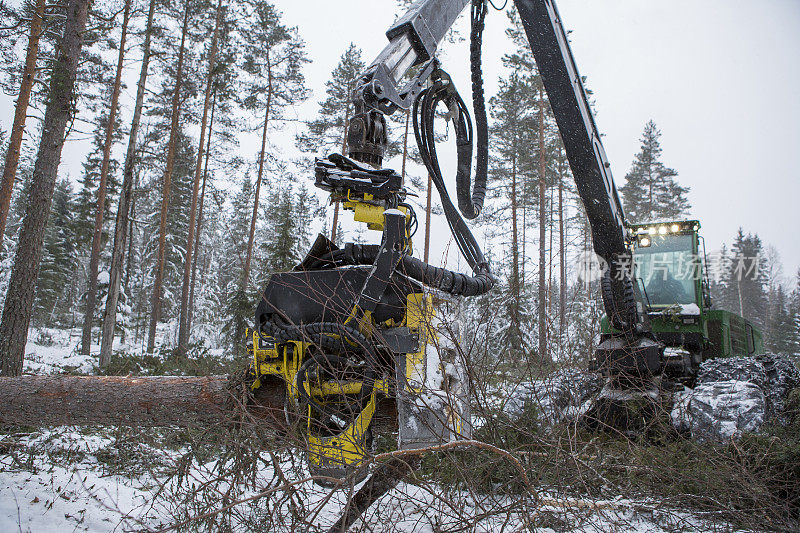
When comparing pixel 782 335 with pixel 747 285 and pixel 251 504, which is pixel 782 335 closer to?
pixel 747 285

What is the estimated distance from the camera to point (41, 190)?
7344 millimetres

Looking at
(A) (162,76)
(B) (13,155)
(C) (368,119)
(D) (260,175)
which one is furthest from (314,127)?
(C) (368,119)

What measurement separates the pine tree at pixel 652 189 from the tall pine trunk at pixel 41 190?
28250mm

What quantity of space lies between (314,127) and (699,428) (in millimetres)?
17186

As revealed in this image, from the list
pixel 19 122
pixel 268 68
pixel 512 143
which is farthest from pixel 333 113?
pixel 19 122

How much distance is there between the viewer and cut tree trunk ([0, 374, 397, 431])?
3.88 m

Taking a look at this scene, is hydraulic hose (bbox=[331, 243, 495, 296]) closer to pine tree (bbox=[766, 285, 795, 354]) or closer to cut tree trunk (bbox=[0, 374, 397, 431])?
cut tree trunk (bbox=[0, 374, 397, 431])

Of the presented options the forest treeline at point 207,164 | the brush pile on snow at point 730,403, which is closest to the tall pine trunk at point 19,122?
the forest treeline at point 207,164

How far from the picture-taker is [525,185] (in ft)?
73.5

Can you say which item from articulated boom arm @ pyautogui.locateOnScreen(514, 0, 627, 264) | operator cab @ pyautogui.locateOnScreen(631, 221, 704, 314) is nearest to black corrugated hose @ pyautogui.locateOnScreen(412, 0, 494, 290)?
articulated boom arm @ pyautogui.locateOnScreen(514, 0, 627, 264)

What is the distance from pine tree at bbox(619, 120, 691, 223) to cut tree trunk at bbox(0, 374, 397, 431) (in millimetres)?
29291

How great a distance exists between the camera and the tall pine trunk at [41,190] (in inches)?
270

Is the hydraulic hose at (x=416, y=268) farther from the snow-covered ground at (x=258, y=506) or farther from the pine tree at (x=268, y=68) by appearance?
the pine tree at (x=268, y=68)

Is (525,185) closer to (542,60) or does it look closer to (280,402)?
(542,60)
